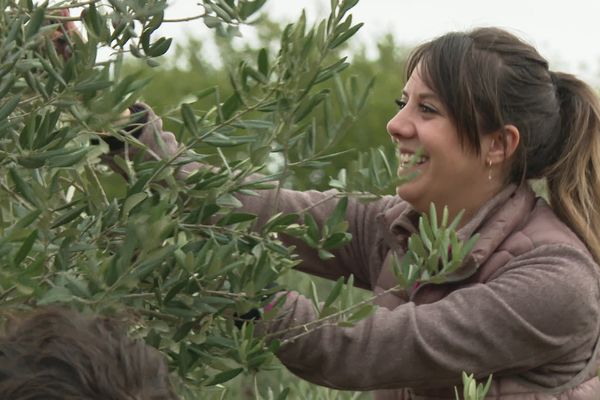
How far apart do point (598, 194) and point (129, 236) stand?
5.65ft

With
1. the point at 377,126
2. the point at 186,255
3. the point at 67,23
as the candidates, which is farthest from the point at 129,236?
the point at 377,126

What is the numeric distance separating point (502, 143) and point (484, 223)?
21 cm

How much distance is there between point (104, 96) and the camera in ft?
7.61

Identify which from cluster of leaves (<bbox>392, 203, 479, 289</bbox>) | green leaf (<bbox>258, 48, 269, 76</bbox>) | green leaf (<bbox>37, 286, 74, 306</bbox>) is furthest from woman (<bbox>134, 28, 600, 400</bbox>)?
green leaf (<bbox>37, 286, 74, 306</bbox>)

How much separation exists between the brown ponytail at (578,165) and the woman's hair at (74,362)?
1.87 metres

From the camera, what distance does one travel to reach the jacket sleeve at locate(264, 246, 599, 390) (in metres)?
3.32

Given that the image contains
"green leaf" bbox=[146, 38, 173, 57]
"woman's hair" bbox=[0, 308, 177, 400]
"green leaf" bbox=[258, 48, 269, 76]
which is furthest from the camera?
"green leaf" bbox=[146, 38, 173, 57]

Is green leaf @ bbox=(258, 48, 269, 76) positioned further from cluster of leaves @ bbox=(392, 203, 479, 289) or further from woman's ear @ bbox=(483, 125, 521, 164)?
woman's ear @ bbox=(483, 125, 521, 164)

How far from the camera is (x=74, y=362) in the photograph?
1.87 metres

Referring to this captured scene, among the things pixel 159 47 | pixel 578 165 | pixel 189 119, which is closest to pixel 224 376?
pixel 189 119

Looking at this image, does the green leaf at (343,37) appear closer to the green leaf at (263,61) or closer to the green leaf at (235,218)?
the green leaf at (263,61)

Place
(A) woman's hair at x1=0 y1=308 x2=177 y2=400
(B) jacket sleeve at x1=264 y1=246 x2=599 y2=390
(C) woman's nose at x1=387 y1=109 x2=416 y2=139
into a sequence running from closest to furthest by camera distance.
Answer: (A) woman's hair at x1=0 y1=308 x2=177 y2=400 → (B) jacket sleeve at x1=264 y1=246 x2=599 y2=390 → (C) woman's nose at x1=387 y1=109 x2=416 y2=139

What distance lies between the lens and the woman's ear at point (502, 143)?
11.9 ft

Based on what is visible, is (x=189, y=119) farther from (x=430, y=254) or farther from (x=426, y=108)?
(x=426, y=108)
